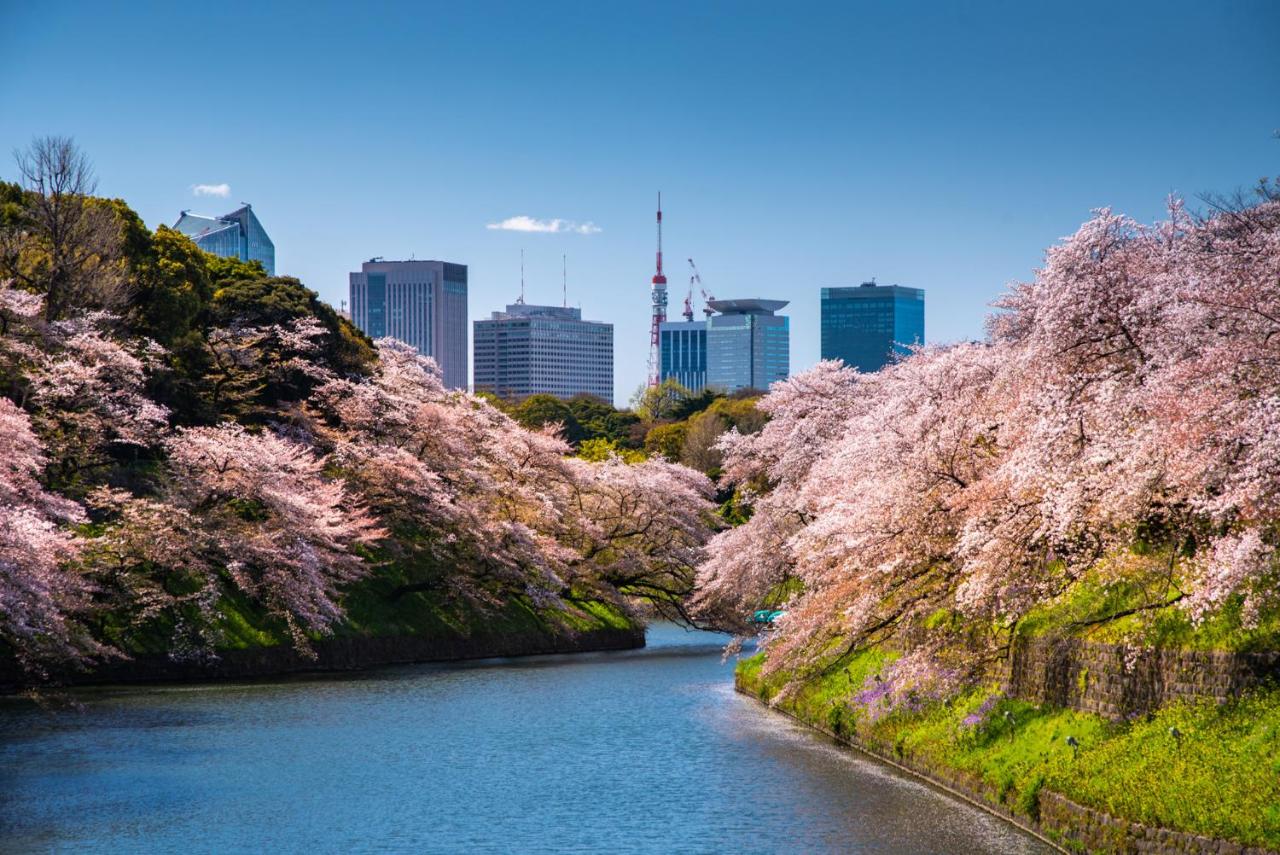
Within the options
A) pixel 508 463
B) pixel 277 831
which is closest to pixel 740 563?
pixel 508 463

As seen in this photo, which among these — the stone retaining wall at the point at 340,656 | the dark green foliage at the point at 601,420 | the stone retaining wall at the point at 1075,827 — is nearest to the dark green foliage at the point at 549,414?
the dark green foliage at the point at 601,420

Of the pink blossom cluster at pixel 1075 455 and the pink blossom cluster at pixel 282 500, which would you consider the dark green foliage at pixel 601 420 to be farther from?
the pink blossom cluster at pixel 1075 455

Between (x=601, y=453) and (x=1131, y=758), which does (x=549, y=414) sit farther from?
(x=1131, y=758)

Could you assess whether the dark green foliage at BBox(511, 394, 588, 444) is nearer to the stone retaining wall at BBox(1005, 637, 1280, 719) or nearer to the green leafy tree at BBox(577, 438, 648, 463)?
the green leafy tree at BBox(577, 438, 648, 463)

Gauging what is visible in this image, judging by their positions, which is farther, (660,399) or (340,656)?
(660,399)

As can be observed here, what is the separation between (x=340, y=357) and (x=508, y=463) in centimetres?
950

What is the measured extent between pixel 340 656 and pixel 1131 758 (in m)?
35.6

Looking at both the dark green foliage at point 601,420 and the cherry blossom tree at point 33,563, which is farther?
the dark green foliage at point 601,420

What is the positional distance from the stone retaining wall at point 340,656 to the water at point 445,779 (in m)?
1.97

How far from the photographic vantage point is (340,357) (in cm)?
6762

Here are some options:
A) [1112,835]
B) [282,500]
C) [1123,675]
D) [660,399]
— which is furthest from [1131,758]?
[660,399]

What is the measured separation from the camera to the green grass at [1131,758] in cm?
1836

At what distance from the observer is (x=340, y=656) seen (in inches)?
2029

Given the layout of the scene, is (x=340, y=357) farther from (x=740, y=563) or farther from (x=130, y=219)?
(x=740, y=563)
